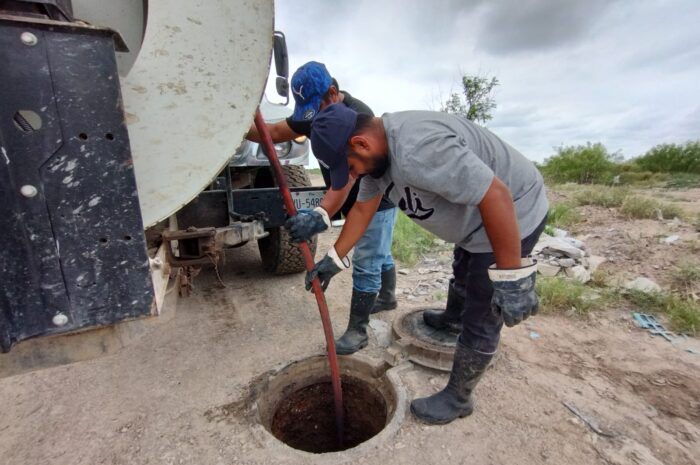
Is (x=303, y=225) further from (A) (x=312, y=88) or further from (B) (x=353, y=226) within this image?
(A) (x=312, y=88)

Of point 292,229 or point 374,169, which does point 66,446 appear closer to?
point 292,229

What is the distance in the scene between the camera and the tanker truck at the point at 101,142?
0.83 m

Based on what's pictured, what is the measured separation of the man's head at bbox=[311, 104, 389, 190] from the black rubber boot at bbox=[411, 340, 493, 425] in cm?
103

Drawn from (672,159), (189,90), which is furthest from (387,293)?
(672,159)

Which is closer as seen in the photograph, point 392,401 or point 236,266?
point 392,401

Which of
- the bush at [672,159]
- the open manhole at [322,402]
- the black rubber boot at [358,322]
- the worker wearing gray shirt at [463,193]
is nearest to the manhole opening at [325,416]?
the open manhole at [322,402]

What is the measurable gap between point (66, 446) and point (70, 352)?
1165 millimetres

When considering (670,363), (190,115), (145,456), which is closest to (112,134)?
(190,115)

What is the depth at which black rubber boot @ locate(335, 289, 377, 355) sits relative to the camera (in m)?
2.49

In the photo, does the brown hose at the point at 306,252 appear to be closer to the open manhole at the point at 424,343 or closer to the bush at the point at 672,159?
the open manhole at the point at 424,343

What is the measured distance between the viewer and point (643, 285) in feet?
11.5

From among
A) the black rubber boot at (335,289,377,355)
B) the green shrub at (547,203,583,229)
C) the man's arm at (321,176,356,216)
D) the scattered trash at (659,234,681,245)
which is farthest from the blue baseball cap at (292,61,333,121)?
the green shrub at (547,203,583,229)

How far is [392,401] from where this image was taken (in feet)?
6.93

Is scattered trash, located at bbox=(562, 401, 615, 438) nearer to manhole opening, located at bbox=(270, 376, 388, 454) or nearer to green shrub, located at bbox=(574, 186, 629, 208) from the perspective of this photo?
manhole opening, located at bbox=(270, 376, 388, 454)
